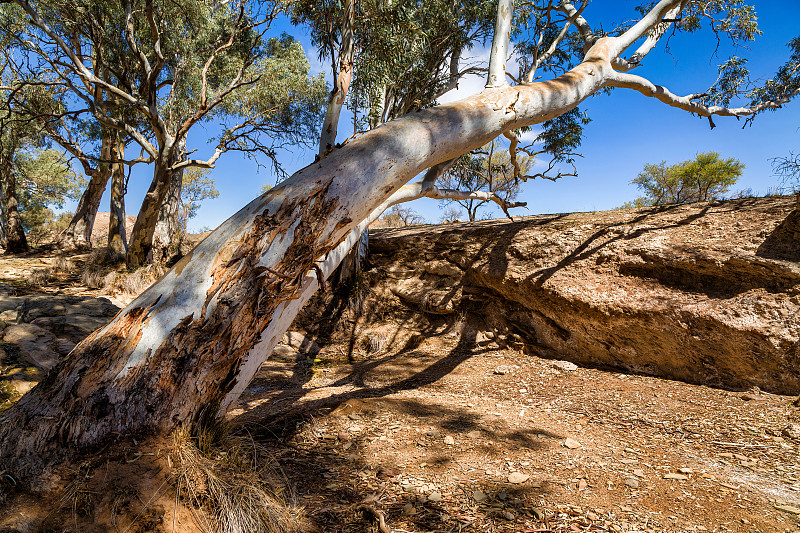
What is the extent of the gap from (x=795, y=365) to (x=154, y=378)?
15.1ft

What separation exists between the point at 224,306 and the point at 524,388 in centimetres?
326

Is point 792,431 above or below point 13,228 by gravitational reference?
below

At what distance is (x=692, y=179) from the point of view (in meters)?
15.5

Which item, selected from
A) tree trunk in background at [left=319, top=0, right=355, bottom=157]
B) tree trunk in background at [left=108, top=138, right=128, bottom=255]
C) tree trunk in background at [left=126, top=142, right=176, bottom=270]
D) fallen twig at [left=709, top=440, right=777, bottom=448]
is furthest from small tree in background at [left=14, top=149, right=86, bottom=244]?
fallen twig at [left=709, top=440, right=777, bottom=448]

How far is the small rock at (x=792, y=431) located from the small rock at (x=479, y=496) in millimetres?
2275

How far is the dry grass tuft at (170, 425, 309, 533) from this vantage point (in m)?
1.52

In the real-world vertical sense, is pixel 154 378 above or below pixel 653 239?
below

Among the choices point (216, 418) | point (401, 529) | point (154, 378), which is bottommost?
point (401, 529)

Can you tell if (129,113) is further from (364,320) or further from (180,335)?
(180,335)

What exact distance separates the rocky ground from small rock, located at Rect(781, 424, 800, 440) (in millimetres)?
18

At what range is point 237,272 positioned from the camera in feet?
5.95

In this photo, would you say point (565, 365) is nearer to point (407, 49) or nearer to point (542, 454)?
point (542, 454)

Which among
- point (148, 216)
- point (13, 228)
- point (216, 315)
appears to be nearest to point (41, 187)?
point (13, 228)

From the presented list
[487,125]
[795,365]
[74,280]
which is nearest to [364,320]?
[487,125]
